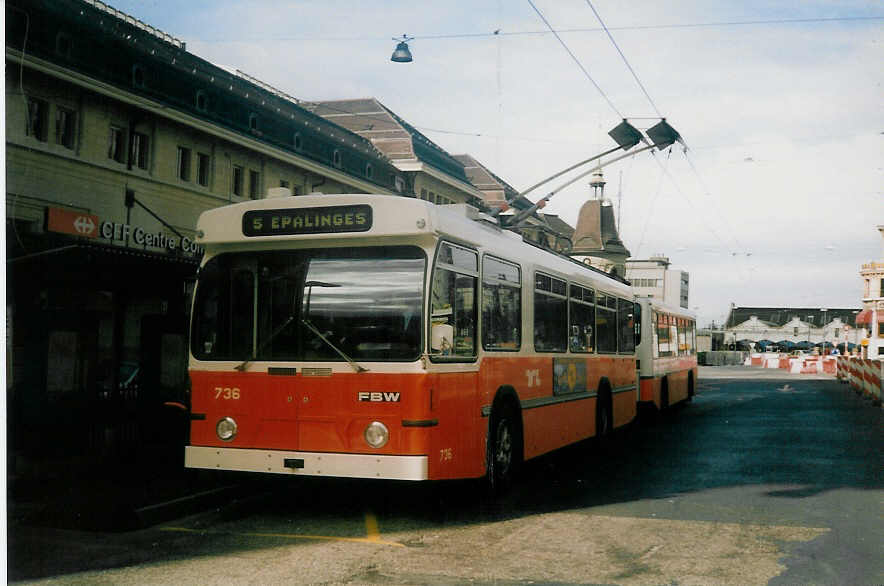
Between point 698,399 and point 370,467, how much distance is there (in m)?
25.0

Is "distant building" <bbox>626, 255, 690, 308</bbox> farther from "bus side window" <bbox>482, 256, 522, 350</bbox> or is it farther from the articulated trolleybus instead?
the articulated trolleybus

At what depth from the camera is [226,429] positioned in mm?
9281

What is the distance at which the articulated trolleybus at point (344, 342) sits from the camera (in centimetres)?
881

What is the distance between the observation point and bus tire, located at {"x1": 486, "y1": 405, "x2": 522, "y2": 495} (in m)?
10.2

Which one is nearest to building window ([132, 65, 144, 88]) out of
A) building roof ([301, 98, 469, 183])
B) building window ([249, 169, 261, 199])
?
building window ([249, 169, 261, 199])

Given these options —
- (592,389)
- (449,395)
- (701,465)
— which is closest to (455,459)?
(449,395)

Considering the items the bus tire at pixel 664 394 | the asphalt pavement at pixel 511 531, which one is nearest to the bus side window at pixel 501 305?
the asphalt pavement at pixel 511 531

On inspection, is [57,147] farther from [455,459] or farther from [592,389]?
Answer: [455,459]

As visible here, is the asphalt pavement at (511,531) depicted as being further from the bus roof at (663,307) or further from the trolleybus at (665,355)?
the bus roof at (663,307)

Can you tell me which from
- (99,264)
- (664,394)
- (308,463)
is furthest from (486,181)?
(308,463)

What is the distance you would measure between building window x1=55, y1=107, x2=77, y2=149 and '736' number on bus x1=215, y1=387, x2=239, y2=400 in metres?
15.7

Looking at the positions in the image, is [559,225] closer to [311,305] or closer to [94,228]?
[94,228]

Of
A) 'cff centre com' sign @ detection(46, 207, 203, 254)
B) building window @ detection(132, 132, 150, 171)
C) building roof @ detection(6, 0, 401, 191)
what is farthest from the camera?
building window @ detection(132, 132, 150, 171)

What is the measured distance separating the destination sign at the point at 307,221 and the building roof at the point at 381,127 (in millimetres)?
37208
